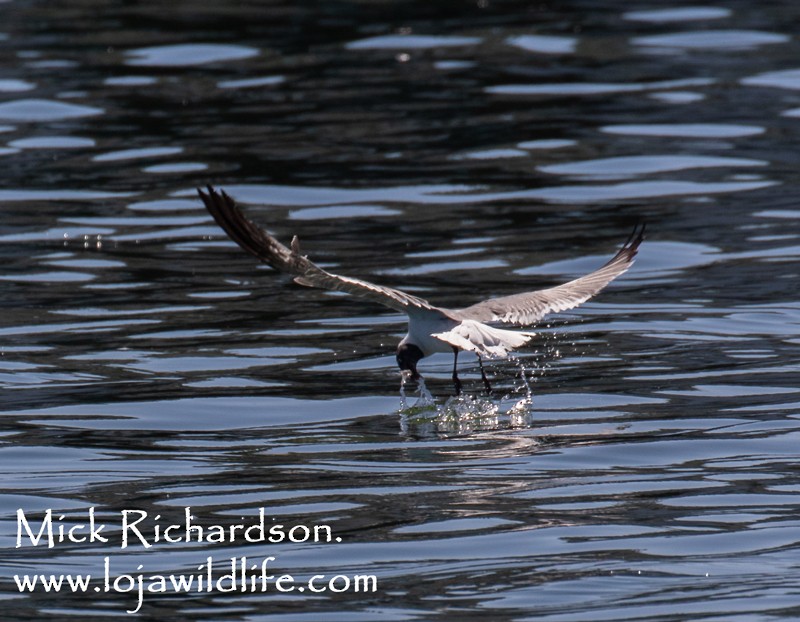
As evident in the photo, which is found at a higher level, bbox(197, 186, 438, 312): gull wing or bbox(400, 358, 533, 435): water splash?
bbox(197, 186, 438, 312): gull wing

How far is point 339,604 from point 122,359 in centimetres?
550

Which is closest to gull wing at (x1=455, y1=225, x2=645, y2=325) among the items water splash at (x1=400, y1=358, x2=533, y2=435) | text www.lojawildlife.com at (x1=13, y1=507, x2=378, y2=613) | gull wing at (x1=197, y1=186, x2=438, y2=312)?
water splash at (x1=400, y1=358, x2=533, y2=435)

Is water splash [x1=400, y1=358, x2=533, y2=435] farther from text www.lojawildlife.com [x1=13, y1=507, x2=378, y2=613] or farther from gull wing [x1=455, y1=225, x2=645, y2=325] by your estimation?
text www.lojawildlife.com [x1=13, y1=507, x2=378, y2=613]

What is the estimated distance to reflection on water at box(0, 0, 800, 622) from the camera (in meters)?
7.56

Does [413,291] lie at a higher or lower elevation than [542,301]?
lower

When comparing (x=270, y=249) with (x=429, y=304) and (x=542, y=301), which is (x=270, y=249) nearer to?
(x=429, y=304)

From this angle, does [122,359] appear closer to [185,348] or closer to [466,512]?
[185,348]

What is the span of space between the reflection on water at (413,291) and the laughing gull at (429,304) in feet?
1.77

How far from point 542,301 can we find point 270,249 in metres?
2.52

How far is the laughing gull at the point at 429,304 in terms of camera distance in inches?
358

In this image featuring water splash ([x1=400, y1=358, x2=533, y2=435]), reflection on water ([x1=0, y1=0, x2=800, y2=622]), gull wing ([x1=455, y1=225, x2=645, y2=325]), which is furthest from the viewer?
gull wing ([x1=455, y1=225, x2=645, y2=325])

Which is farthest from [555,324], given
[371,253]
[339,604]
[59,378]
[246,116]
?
[246,116]

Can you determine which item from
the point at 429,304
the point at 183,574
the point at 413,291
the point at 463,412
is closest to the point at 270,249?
the point at 429,304

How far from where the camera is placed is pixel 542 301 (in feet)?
36.0
